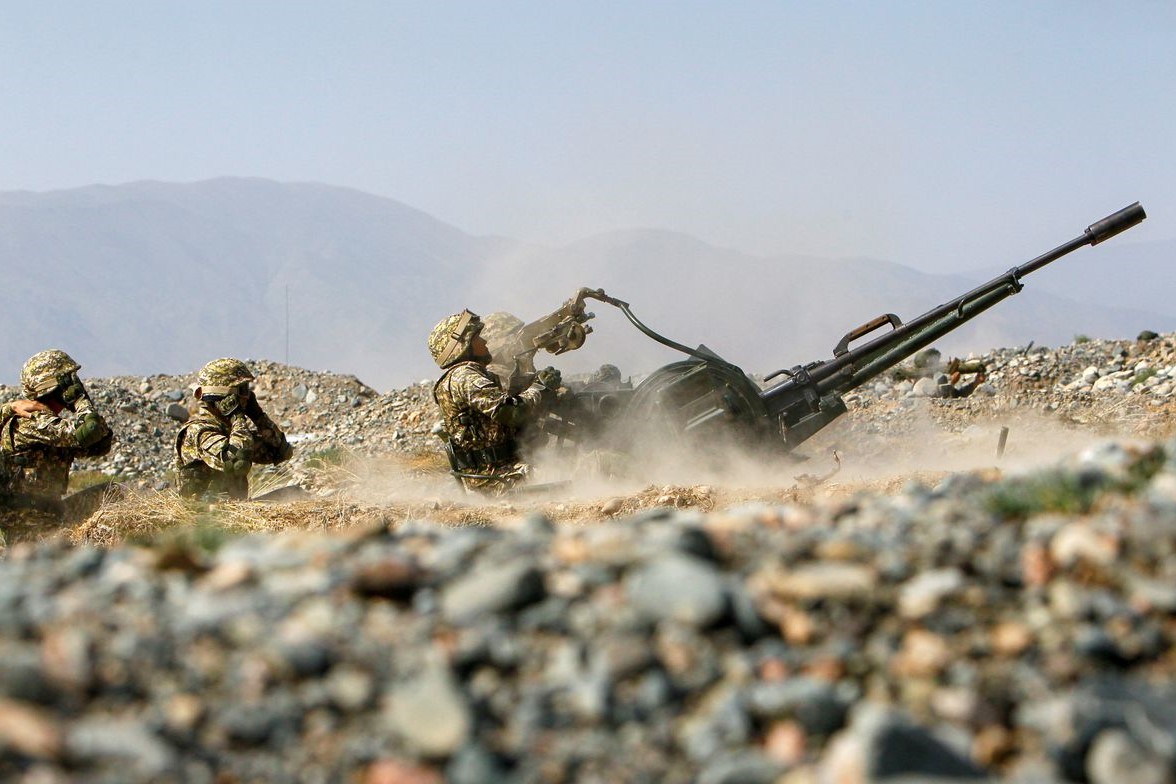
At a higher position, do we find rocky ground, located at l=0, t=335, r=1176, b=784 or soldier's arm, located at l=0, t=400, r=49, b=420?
soldier's arm, located at l=0, t=400, r=49, b=420

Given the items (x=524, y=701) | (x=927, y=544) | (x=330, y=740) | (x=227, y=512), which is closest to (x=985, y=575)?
(x=927, y=544)

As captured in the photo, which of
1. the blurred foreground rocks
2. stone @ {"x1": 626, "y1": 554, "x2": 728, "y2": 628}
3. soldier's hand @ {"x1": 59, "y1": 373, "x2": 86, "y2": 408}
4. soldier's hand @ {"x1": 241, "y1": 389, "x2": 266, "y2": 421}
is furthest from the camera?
soldier's hand @ {"x1": 241, "y1": 389, "x2": 266, "y2": 421}

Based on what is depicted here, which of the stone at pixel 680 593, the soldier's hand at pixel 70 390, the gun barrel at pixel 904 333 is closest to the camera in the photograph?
the stone at pixel 680 593

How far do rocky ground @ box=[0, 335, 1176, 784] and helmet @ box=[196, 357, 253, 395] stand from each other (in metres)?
6.88

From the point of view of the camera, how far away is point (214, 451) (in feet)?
39.0

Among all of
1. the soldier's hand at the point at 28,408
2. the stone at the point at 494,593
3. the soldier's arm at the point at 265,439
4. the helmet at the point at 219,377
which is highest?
the soldier's hand at the point at 28,408

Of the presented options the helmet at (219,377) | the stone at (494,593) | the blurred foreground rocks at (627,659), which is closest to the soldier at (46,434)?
the helmet at (219,377)

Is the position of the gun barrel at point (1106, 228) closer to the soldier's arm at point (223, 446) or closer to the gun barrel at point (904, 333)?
the gun barrel at point (904, 333)

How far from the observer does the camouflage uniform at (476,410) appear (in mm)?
12133

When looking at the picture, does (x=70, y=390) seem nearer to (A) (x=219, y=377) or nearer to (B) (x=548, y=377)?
(A) (x=219, y=377)

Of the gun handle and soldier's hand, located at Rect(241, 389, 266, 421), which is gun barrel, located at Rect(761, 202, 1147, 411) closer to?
A: the gun handle

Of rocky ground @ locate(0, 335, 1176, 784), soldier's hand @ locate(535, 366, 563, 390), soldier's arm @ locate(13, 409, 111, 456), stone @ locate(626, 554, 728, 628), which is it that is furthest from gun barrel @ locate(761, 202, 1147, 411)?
stone @ locate(626, 554, 728, 628)

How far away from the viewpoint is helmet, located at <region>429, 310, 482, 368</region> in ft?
40.0

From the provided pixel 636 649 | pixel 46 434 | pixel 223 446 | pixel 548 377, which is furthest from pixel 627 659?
pixel 46 434
